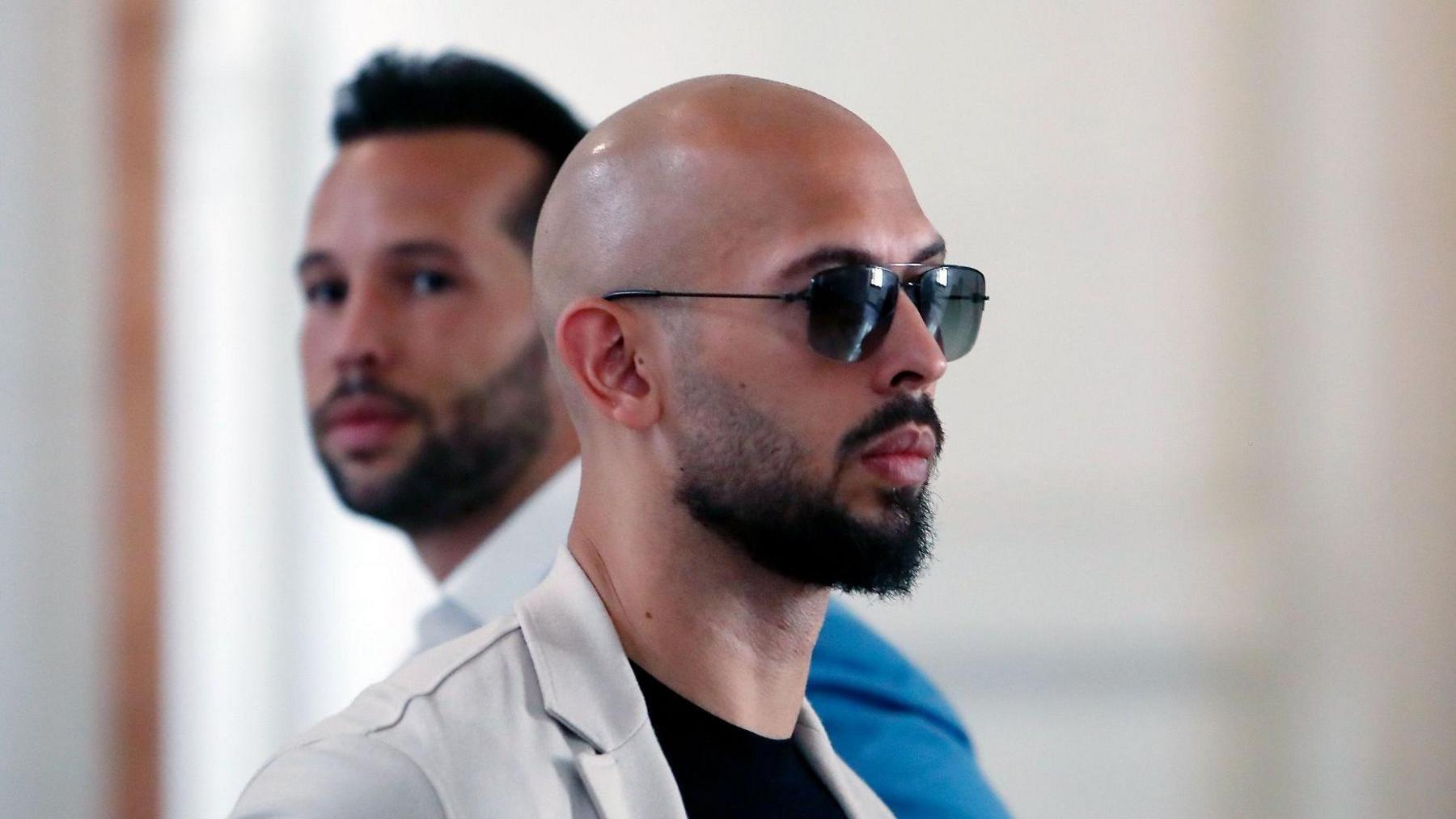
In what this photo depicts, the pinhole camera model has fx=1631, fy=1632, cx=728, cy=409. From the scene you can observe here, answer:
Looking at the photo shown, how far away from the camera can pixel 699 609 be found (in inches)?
44.0

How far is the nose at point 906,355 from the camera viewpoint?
1.08 meters

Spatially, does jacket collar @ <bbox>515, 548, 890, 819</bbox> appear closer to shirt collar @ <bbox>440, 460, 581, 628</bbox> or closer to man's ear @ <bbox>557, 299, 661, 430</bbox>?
man's ear @ <bbox>557, 299, 661, 430</bbox>

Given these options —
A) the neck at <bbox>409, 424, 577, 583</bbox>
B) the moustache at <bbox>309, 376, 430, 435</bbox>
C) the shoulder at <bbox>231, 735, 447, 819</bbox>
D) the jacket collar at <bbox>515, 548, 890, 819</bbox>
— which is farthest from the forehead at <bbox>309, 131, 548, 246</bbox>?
the shoulder at <bbox>231, 735, 447, 819</bbox>

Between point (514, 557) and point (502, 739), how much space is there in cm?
94

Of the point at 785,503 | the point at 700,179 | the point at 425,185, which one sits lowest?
the point at 785,503

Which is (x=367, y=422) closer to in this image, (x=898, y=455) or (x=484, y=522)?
(x=484, y=522)

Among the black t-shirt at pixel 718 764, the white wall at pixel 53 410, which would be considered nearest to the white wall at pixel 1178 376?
the white wall at pixel 53 410

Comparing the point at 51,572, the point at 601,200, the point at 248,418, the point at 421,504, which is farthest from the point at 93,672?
the point at 601,200

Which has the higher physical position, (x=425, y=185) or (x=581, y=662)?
(x=425, y=185)

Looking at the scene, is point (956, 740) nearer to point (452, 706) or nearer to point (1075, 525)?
point (452, 706)

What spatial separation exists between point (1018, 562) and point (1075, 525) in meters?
0.13

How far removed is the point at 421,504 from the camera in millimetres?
1925

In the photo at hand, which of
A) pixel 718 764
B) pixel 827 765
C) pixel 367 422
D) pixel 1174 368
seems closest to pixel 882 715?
pixel 827 765

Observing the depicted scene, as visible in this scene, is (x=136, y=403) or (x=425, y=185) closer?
(x=425, y=185)
